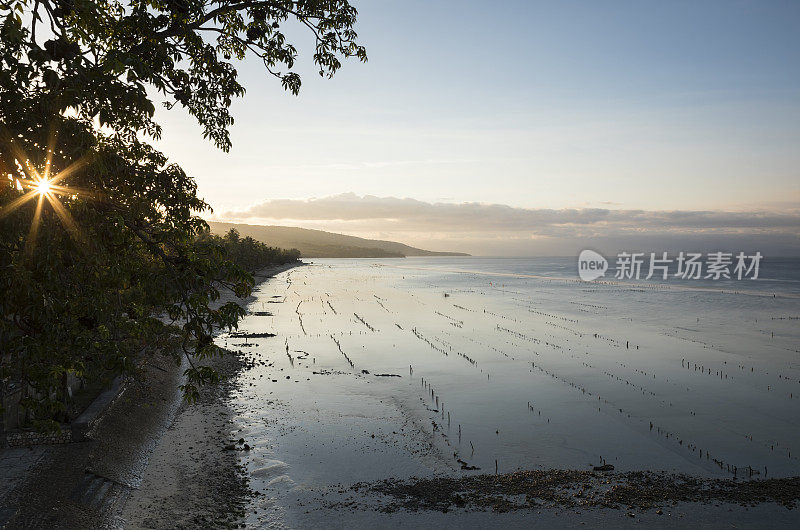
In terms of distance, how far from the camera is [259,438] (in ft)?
65.8

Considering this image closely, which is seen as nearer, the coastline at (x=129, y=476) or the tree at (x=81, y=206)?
the tree at (x=81, y=206)

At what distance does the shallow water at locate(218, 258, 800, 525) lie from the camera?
1858cm

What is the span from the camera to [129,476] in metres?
15.3

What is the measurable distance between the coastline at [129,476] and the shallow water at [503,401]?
1.24m

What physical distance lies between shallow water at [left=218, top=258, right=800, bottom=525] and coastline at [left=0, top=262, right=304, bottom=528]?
4.06ft

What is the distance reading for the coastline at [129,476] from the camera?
12.4 metres

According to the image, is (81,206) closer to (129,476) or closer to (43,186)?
(43,186)

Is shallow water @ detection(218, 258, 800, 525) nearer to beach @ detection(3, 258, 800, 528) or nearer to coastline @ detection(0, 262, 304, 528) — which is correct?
beach @ detection(3, 258, 800, 528)

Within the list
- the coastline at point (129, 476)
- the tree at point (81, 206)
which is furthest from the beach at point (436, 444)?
the tree at point (81, 206)

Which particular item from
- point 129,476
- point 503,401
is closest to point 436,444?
point 503,401

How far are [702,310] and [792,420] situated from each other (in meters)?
62.0

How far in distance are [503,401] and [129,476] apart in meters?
18.8

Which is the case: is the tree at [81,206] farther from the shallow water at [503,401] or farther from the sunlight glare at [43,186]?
the shallow water at [503,401]

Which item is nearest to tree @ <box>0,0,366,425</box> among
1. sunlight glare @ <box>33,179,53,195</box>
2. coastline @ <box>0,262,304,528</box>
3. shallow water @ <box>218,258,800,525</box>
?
sunlight glare @ <box>33,179,53,195</box>
